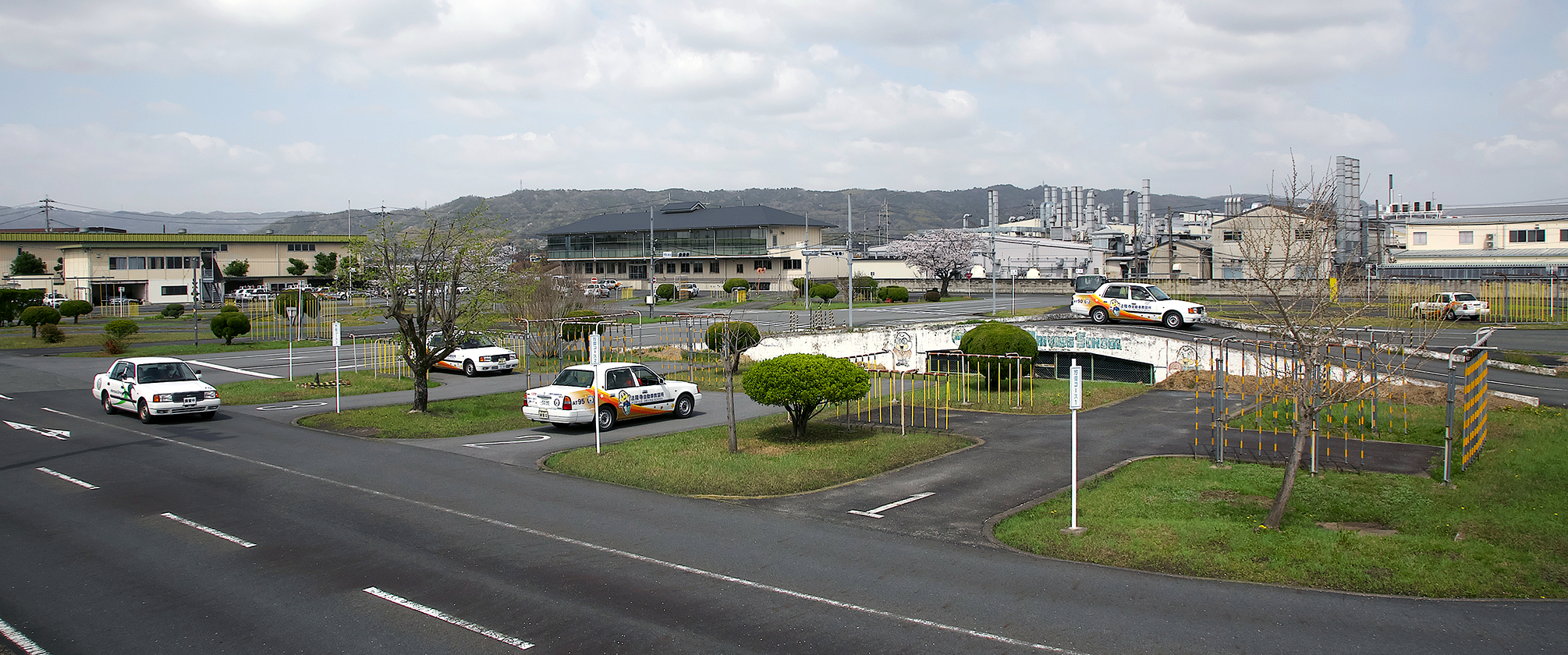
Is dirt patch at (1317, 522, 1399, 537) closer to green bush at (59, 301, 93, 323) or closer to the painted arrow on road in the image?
the painted arrow on road

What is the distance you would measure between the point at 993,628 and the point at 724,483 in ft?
21.8

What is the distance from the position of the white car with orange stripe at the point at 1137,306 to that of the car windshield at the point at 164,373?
29498mm

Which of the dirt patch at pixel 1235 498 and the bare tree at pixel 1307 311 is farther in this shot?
the dirt patch at pixel 1235 498

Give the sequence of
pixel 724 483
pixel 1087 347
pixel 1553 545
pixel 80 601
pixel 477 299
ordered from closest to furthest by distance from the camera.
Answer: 1. pixel 80 601
2. pixel 1553 545
3. pixel 724 483
4. pixel 477 299
5. pixel 1087 347

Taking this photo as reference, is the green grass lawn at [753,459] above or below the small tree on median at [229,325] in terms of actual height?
below

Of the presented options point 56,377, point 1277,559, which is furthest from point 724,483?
point 56,377

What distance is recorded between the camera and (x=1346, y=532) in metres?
10.1

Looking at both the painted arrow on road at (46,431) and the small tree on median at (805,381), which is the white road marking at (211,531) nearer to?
the small tree on median at (805,381)

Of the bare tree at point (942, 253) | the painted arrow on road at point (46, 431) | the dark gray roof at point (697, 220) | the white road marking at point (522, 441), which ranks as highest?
the dark gray roof at point (697, 220)

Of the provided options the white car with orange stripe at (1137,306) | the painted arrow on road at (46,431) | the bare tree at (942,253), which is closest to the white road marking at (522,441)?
the painted arrow on road at (46,431)

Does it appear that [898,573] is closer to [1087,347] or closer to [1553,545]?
[1553,545]

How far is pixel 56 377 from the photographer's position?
29500mm

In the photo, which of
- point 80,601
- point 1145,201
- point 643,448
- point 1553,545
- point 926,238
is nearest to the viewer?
point 80,601

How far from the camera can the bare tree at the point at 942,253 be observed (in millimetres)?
78938
